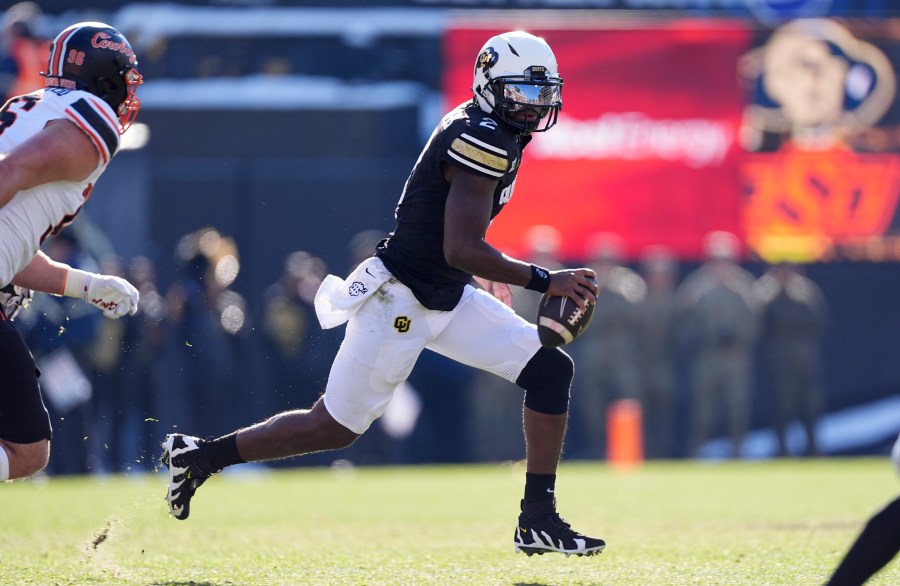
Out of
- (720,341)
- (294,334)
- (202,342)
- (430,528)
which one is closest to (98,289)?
(430,528)

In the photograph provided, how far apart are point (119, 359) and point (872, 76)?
7593 mm

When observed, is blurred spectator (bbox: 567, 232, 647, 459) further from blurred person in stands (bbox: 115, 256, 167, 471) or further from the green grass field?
blurred person in stands (bbox: 115, 256, 167, 471)

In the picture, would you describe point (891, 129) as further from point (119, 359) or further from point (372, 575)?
point (372, 575)

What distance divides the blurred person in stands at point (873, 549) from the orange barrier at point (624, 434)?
27.8ft

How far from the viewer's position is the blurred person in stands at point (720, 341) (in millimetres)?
12992

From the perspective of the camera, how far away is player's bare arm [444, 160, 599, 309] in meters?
4.86

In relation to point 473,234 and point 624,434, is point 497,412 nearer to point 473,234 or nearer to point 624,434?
point 624,434

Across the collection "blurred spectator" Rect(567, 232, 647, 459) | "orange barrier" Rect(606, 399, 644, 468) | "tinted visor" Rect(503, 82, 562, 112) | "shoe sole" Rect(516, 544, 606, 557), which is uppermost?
"tinted visor" Rect(503, 82, 562, 112)

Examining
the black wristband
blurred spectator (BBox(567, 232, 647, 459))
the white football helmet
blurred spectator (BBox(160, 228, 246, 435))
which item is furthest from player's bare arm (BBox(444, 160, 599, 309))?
blurred spectator (BBox(567, 232, 647, 459))

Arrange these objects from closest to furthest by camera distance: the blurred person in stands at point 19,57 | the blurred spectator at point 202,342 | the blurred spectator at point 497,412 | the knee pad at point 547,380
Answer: the knee pad at point 547,380 < the blurred spectator at point 202,342 < the blurred person in stands at point 19,57 < the blurred spectator at point 497,412

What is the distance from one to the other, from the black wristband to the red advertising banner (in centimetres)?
829

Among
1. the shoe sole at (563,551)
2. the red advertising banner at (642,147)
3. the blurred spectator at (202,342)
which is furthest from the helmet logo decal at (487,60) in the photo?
the red advertising banner at (642,147)

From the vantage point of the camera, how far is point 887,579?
4770mm

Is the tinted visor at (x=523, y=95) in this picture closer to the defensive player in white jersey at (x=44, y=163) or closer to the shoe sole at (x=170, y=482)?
the defensive player in white jersey at (x=44, y=163)
